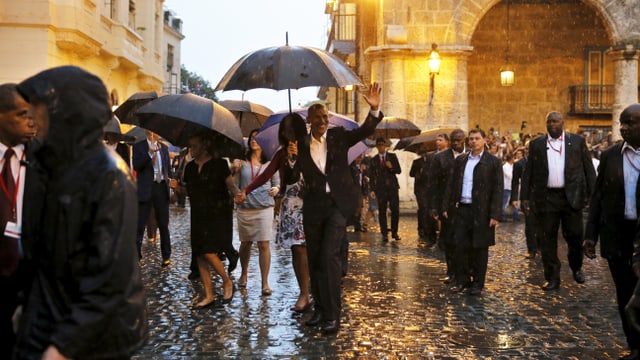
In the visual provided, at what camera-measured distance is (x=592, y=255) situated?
6.25 meters

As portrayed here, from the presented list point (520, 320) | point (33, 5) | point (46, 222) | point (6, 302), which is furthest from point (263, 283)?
point (33, 5)

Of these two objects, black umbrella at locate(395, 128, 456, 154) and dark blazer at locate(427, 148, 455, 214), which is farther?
black umbrella at locate(395, 128, 456, 154)

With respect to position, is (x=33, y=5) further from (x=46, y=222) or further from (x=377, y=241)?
(x=46, y=222)

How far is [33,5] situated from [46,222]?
725 inches

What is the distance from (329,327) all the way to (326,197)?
1.12 meters

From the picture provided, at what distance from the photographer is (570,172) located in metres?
8.46

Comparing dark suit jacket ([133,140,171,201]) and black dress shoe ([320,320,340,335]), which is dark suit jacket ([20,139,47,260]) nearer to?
black dress shoe ([320,320,340,335])

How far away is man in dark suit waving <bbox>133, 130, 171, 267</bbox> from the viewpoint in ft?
32.9

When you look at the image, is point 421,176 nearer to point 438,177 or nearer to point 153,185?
point 438,177

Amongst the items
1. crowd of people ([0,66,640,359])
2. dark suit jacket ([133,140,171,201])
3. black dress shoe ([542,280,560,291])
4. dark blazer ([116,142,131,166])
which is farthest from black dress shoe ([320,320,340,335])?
dark blazer ([116,142,131,166])

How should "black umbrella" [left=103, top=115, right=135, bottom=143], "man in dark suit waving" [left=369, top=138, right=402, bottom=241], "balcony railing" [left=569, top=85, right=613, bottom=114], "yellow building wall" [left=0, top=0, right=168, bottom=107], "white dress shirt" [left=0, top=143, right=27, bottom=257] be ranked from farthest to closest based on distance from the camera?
"balcony railing" [left=569, top=85, right=613, bottom=114] → "yellow building wall" [left=0, top=0, right=168, bottom=107] → "man in dark suit waving" [left=369, top=138, right=402, bottom=241] → "black umbrella" [left=103, top=115, right=135, bottom=143] → "white dress shirt" [left=0, top=143, right=27, bottom=257]

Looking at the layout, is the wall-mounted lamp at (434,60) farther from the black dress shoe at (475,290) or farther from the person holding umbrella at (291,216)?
the person holding umbrella at (291,216)

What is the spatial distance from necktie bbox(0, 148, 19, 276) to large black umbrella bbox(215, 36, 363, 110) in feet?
10.5

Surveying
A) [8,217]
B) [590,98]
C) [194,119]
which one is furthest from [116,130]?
[590,98]
